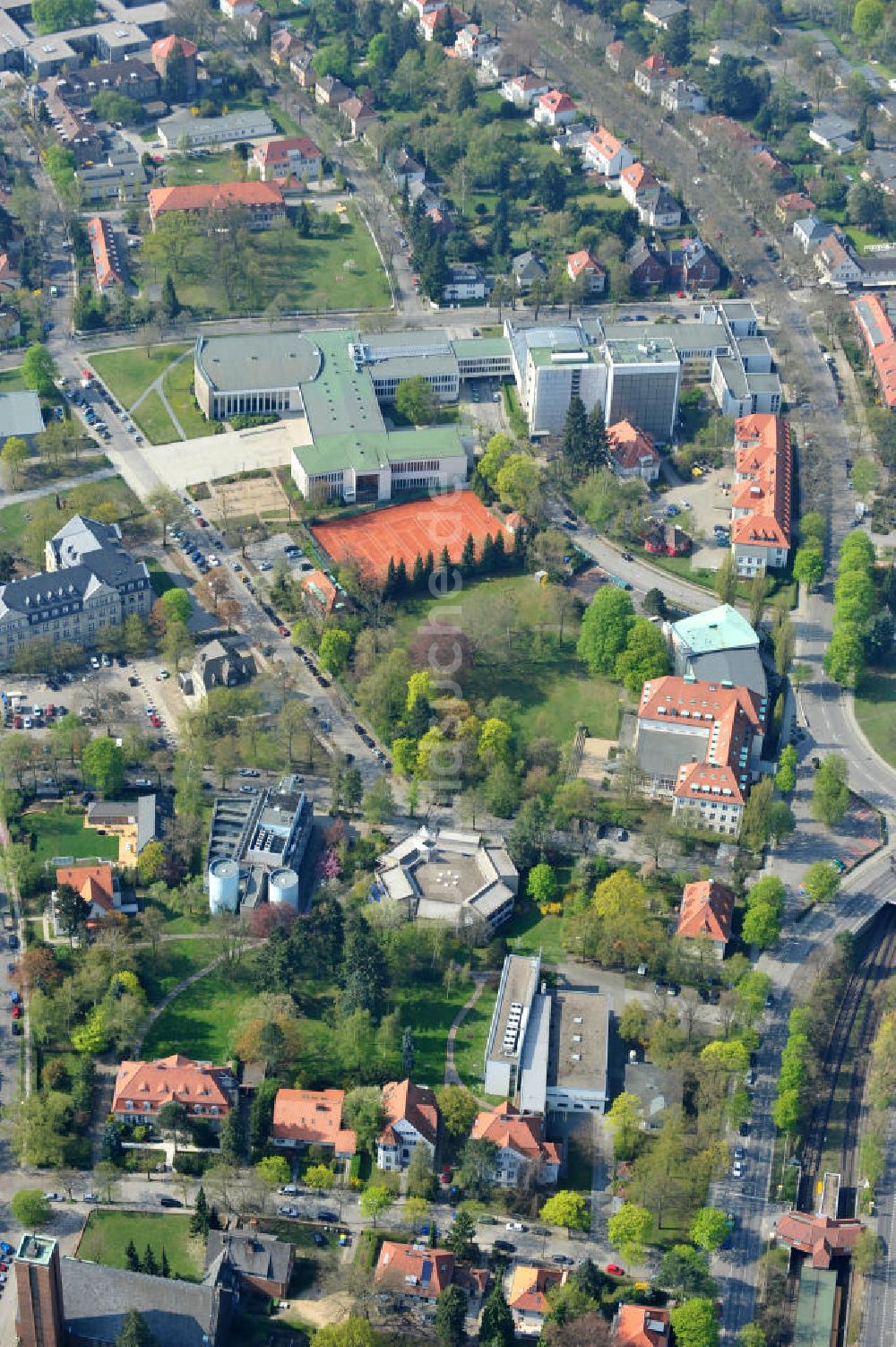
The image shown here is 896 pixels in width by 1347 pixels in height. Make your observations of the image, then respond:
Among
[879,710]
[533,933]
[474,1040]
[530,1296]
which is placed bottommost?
[530,1296]

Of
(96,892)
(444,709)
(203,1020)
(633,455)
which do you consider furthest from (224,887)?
(633,455)

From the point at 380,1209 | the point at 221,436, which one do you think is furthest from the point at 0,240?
the point at 380,1209

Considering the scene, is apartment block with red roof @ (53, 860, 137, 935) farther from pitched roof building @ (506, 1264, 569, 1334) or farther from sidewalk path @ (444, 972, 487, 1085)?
pitched roof building @ (506, 1264, 569, 1334)

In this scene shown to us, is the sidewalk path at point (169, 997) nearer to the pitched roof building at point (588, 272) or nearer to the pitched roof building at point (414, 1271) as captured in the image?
the pitched roof building at point (414, 1271)

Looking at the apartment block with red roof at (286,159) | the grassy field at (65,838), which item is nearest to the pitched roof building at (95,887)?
the grassy field at (65,838)

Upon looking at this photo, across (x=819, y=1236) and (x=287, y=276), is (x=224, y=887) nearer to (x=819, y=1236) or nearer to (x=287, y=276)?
(x=819, y=1236)

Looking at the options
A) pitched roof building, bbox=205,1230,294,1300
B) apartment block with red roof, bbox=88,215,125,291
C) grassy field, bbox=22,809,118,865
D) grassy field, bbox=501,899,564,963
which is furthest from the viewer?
apartment block with red roof, bbox=88,215,125,291

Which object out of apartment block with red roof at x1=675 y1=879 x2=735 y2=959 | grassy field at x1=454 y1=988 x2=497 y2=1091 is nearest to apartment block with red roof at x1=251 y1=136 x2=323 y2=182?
apartment block with red roof at x1=675 y1=879 x2=735 y2=959
